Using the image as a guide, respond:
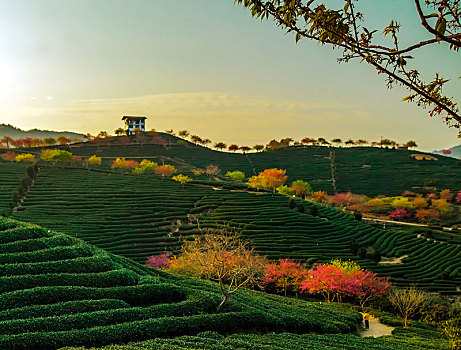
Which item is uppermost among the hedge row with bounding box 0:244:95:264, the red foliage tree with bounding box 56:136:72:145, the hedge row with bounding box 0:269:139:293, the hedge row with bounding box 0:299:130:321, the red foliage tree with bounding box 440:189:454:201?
the red foliage tree with bounding box 56:136:72:145

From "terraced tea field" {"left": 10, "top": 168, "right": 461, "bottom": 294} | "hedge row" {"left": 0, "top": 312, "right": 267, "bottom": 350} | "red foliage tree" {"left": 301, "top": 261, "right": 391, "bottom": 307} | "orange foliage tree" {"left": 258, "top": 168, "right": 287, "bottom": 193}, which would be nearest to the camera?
"hedge row" {"left": 0, "top": 312, "right": 267, "bottom": 350}

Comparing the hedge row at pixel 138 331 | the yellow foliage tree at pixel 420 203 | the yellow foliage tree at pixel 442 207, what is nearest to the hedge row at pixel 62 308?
the hedge row at pixel 138 331

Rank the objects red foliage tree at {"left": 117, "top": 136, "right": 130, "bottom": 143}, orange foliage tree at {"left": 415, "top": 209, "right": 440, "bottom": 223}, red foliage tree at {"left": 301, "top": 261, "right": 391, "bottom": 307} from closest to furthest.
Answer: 1. red foliage tree at {"left": 301, "top": 261, "right": 391, "bottom": 307}
2. orange foliage tree at {"left": 415, "top": 209, "right": 440, "bottom": 223}
3. red foliage tree at {"left": 117, "top": 136, "right": 130, "bottom": 143}

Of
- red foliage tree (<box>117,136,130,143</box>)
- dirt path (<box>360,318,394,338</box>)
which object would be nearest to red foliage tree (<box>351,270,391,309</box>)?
dirt path (<box>360,318,394,338</box>)

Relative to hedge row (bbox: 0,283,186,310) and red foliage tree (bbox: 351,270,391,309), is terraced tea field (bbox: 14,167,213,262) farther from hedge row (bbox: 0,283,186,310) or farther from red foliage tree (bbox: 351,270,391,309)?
hedge row (bbox: 0,283,186,310)

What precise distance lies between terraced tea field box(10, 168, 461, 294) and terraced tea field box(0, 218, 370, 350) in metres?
27.3

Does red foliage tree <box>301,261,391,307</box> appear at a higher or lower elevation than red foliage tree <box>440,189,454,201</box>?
lower

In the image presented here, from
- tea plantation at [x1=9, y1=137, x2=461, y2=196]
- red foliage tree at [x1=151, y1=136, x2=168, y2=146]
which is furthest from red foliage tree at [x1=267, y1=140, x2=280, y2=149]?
red foliage tree at [x1=151, y1=136, x2=168, y2=146]

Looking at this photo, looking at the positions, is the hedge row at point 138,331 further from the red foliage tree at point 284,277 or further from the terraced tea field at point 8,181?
the terraced tea field at point 8,181

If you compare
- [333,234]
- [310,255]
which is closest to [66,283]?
[310,255]

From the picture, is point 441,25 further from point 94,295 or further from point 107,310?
point 94,295

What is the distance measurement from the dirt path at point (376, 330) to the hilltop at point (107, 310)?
3.39 m

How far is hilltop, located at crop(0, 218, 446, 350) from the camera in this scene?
1416 cm

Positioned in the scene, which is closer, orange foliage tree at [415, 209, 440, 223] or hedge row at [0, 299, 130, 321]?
hedge row at [0, 299, 130, 321]
